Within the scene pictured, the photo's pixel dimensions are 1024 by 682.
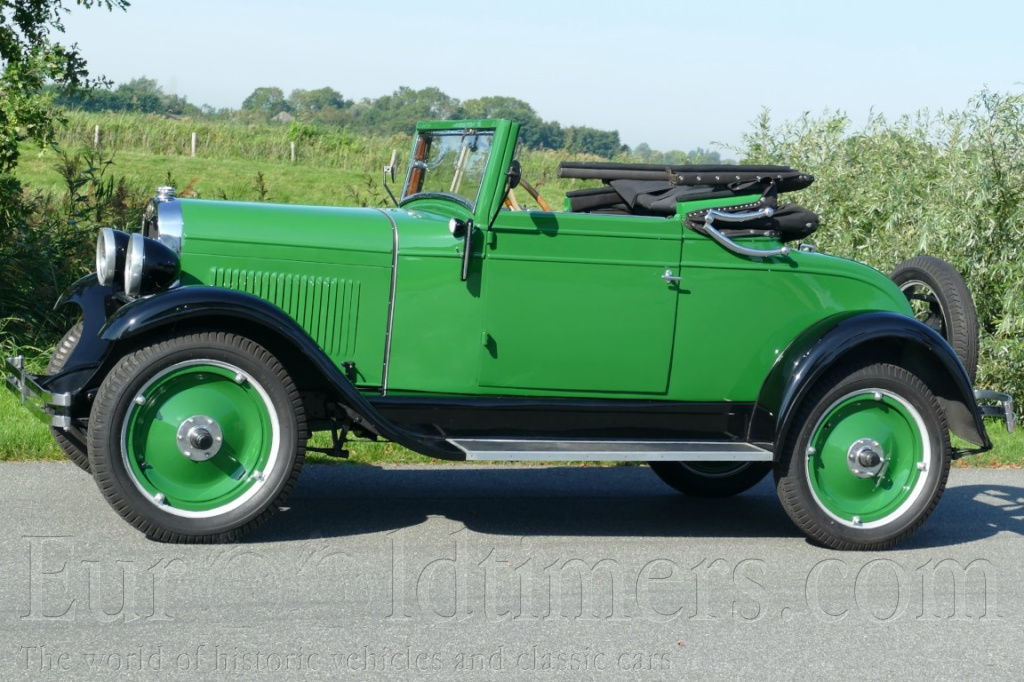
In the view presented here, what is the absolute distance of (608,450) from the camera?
5.22m

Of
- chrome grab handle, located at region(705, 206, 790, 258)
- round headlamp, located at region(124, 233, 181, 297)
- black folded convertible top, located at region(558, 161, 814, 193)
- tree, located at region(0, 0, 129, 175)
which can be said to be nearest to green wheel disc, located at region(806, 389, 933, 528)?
chrome grab handle, located at region(705, 206, 790, 258)

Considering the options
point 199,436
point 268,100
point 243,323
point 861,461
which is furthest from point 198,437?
point 268,100

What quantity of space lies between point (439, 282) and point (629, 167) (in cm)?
140

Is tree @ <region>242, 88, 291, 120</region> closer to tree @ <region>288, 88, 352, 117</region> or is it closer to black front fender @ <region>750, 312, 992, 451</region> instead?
tree @ <region>288, 88, 352, 117</region>

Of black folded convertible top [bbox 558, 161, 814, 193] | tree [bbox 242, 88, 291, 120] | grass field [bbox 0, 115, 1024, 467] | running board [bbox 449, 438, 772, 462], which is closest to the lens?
running board [bbox 449, 438, 772, 462]

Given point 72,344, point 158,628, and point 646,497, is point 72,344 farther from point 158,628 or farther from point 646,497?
point 646,497

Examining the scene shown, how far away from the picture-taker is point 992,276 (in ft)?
31.2

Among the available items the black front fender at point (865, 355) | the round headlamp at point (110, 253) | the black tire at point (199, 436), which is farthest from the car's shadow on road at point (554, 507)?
the round headlamp at point (110, 253)

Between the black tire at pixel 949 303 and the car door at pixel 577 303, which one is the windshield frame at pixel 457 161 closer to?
the car door at pixel 577 303

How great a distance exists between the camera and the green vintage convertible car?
4.89m

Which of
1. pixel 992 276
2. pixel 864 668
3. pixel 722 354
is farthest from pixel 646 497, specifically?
pixel 992 276

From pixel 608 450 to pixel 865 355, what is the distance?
141cm

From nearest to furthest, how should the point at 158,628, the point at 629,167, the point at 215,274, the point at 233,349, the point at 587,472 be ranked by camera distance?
1. the point at 158,628
2. the point at 233,349
3. the point at 215,274
4. the point at 629,167
5. the point at 587,472

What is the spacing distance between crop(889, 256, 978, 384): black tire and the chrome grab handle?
996mm
